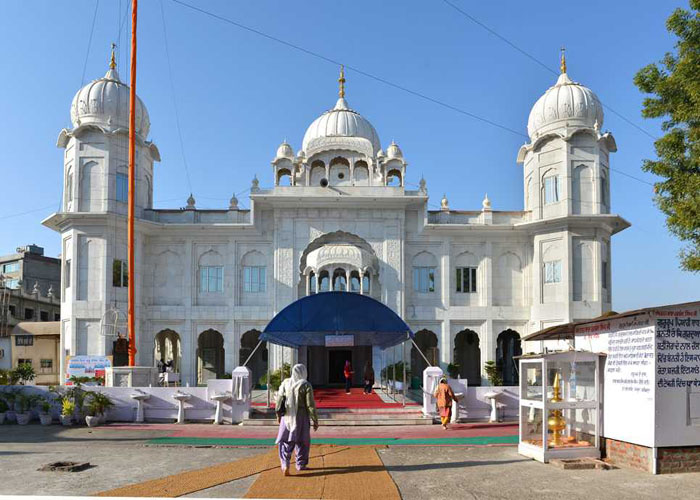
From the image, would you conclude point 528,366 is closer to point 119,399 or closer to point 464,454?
point 464,454

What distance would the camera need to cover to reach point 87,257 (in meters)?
28.3

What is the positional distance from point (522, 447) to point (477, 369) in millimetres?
21306

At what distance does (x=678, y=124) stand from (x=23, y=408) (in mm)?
18858

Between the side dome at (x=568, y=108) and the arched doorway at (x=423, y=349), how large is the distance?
11.1 meters

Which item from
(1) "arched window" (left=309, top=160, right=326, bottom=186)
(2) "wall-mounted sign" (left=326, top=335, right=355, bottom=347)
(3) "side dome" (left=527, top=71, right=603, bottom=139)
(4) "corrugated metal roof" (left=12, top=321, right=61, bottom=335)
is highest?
(3) "side dome" (left=527, top=71, right=603, bottom=139)

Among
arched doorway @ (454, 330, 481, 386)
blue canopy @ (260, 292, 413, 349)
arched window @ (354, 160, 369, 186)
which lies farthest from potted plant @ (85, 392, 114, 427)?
arched doorway @ (454, 330, 481, 386)

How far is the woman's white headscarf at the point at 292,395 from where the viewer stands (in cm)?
1043

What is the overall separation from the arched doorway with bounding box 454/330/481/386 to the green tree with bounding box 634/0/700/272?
18480 millimetres

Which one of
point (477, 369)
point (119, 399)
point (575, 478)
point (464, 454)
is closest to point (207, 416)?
point (119, 399)

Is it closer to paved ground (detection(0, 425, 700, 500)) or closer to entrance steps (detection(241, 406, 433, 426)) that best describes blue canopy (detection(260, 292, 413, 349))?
entrance steps (detection(241, 406, 433, 426))

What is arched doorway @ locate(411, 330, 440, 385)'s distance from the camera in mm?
31423

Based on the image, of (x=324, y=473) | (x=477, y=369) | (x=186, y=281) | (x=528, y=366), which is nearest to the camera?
(x=324, y=473)

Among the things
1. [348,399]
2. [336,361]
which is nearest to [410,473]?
[348,399]

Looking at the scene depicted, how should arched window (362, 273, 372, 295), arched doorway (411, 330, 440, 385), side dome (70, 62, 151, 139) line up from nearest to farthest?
side dome (70, 62, 151, 139), arched window (362, 273, 372, 295), arched doorway (411, 330, 440, 385)
